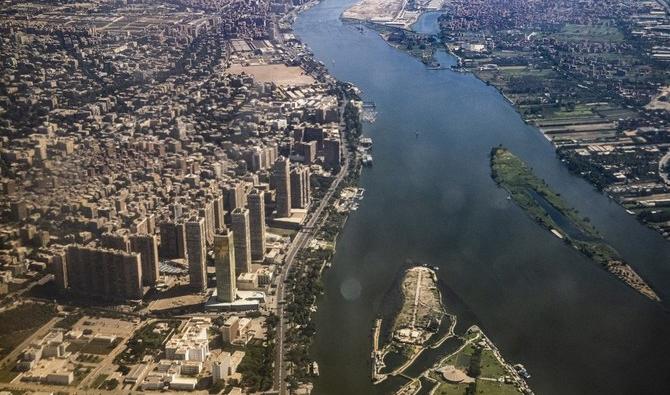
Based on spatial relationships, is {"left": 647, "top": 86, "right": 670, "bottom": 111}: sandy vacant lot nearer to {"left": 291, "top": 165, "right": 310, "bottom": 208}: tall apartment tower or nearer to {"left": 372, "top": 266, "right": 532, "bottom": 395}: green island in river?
{"left": 291, "top": 165, "right": 310, "bottom": 208}: tall apartment tower

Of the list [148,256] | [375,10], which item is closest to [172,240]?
[148,256]

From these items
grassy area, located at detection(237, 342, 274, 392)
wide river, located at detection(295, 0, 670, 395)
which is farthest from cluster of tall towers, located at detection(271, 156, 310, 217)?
grassy area, located at detection(237, 342, 274, 392)

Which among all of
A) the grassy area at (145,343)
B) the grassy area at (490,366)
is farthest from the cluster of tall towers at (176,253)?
the grassy area at (490,366)

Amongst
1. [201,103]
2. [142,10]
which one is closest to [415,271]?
[201,103]

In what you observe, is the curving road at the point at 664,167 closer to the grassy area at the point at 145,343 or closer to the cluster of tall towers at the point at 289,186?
the cluster of tall towers at the point at 289,186

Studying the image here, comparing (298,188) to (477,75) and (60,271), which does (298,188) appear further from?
(477,75)

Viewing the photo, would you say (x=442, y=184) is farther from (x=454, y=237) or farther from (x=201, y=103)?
(x=201, y=103)
